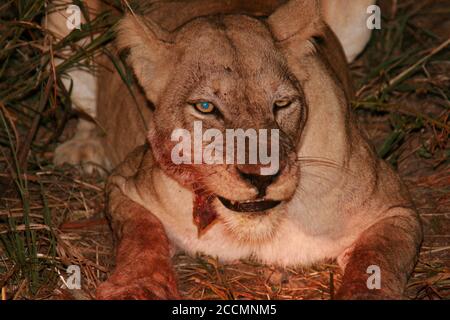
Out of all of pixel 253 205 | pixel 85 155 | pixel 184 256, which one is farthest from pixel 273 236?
pixel 85 155

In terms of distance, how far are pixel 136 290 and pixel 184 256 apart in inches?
24.5

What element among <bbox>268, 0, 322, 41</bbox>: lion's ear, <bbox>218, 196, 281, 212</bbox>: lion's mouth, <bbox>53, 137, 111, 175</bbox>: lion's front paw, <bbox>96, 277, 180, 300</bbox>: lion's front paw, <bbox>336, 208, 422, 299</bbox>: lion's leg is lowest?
<bbox>96, 277, 180, 300</bbox>: lion's front paw

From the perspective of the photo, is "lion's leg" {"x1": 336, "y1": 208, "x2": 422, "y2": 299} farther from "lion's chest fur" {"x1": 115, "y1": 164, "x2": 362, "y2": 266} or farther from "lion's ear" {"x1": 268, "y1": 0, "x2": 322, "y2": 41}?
"lion's ear" {"x1": 268, "y1": 0, "x2": 322, "y2": 41}

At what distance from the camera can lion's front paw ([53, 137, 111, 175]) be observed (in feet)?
14.5

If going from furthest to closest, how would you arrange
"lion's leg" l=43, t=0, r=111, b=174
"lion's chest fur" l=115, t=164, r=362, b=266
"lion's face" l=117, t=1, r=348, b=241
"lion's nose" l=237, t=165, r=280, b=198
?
"lion's leg" l=43, t=0, r=111, b=174
"lion's chest fur" l=115, t=164, r=362, b=266
"lion's face" l=117, t=1, r=348, b=241
"lion's nose" l=237, t=165, r=280, b=198

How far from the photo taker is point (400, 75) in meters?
4.59

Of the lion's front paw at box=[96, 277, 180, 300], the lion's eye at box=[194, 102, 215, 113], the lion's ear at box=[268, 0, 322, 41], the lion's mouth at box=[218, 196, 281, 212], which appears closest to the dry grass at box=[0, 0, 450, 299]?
the lion's front paw at box=[96, 277, 180, 300]

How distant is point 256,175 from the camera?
9.22 ft

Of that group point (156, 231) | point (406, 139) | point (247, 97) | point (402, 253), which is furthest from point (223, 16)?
point (406, 139)

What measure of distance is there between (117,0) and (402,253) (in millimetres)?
1714

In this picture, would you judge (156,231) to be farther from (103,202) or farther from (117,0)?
(117,0)

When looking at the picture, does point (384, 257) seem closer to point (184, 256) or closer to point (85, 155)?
point (184, 256)

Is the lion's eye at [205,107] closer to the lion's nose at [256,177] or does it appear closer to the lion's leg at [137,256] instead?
the lion's nose at [256,177]
